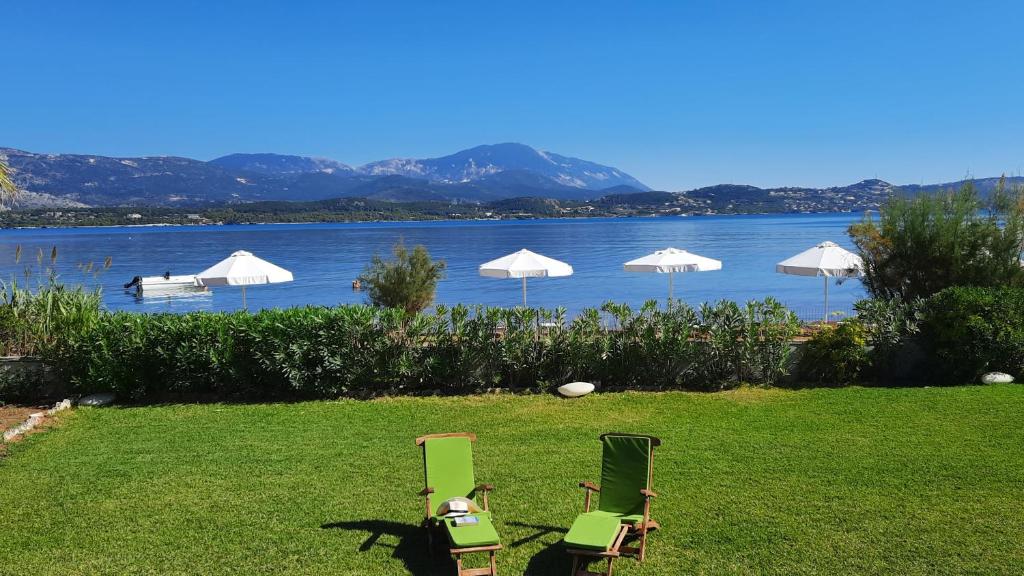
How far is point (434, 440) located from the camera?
20.1ft

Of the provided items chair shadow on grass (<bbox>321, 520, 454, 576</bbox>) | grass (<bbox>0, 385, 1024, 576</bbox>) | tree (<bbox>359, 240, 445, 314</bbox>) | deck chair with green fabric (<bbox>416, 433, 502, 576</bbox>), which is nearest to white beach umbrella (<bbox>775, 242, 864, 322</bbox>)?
grass (<bbox>0, 385, 1024, 576</bbox>)

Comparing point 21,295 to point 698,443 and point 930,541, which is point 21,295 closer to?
point 698,443

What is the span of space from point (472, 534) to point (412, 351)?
578 centimetres

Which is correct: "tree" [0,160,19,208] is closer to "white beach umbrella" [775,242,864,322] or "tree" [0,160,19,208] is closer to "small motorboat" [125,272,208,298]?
"white beach umbrella" [775,242,864,322]

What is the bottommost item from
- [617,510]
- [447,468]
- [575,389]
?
[575,389]

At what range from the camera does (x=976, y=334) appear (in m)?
10.3

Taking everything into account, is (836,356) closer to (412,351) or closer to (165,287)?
(412,351)

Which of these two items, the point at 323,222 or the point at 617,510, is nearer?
the point at 617,510

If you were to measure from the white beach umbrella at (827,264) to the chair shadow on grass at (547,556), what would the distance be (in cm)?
1192

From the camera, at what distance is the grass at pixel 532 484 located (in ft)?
17.4

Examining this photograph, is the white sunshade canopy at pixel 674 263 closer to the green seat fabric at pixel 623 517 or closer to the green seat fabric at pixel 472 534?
the green seat fabric at pixel 623 517

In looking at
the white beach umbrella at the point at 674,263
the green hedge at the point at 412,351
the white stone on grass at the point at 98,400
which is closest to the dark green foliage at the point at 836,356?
the green hedge at the point at 412,351

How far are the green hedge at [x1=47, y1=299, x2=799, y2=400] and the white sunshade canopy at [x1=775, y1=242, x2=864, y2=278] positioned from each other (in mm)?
5782

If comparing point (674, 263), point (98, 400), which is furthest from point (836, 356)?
point (98, 400)
